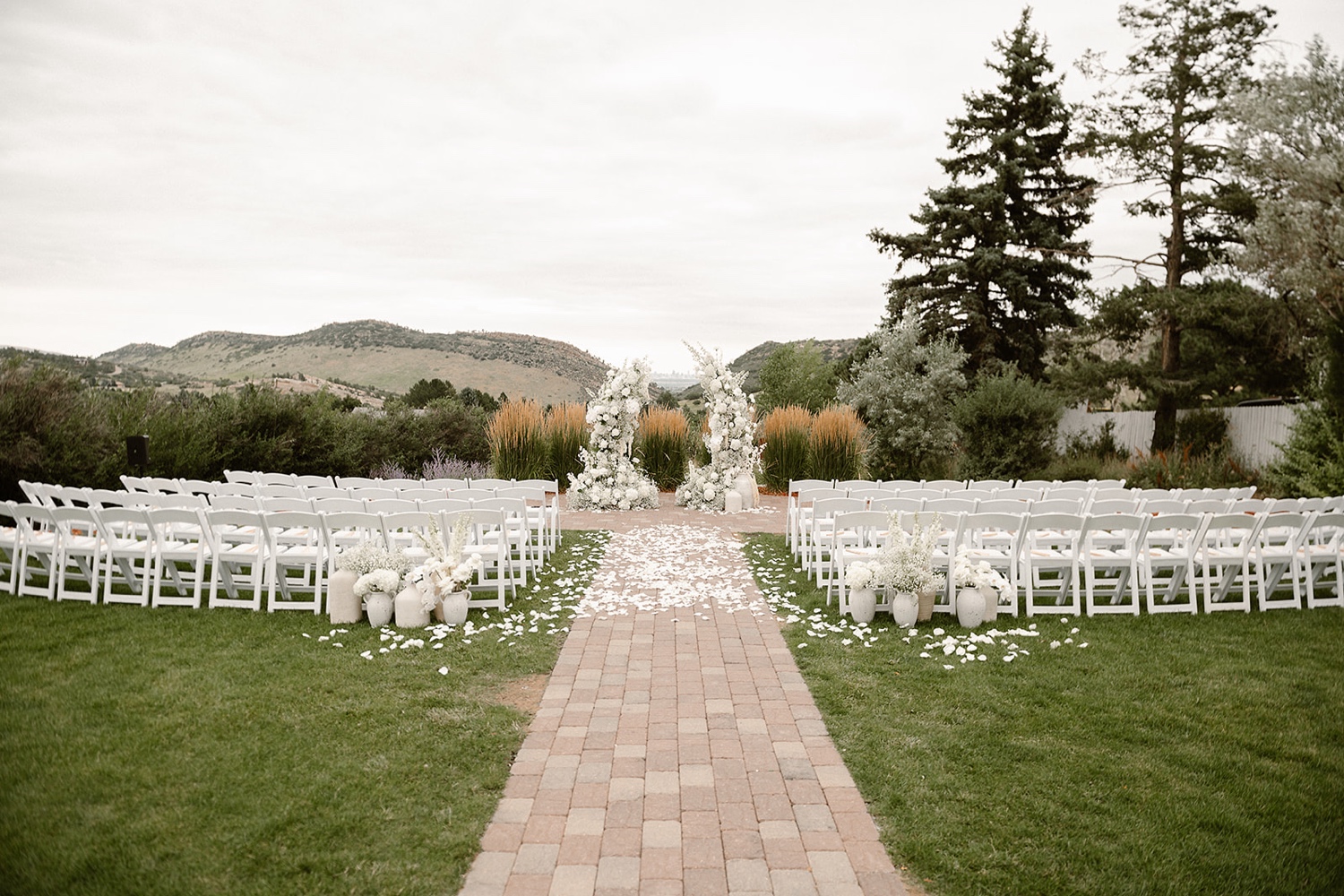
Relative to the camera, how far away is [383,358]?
65.4 meters

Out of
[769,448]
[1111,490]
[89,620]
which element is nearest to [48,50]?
[89,620]

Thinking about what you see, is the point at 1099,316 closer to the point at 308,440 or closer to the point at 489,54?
the point at 489,54

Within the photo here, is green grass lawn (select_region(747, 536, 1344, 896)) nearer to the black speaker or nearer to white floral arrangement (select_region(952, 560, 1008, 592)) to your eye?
white floral arrangement (select_region(952, 560, 1008, 592))

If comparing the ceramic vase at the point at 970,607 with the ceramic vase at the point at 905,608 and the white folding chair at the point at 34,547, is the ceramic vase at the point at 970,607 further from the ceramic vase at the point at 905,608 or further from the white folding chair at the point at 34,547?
the white folding chair at the point at 34,547

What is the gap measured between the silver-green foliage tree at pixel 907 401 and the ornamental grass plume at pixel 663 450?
5063 mm

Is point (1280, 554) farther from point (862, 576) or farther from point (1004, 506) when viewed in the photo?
point (862, 576)

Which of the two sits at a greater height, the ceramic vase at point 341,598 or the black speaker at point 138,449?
the black speaker at point 138,449

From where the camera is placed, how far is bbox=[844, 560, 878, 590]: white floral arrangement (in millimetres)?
6230

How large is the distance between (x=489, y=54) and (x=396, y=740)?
39.6 feet

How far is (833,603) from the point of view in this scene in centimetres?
704

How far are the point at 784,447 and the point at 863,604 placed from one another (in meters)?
10.2

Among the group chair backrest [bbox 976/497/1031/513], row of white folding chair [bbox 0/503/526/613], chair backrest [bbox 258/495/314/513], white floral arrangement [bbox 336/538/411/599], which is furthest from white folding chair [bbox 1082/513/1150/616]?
chair backrest [bbox 258/495/314/513]

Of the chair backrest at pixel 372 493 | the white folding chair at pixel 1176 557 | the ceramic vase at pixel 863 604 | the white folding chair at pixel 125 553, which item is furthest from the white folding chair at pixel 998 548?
the white folding chair at pixel 125 553

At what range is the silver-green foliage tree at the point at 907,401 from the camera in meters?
18.3
